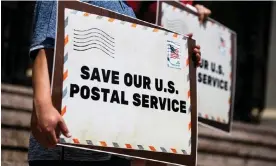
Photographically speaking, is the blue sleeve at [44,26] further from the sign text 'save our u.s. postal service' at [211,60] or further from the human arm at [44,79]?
the sign text 'save our u.s. postal service' at [211,60]

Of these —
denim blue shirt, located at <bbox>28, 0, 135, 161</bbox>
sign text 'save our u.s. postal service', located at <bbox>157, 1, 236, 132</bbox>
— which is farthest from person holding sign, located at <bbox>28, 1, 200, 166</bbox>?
sign text 'save our u.s. postal service', located at <bbox>157, 1, 236, 132</bbox>

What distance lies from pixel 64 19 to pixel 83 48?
13cm

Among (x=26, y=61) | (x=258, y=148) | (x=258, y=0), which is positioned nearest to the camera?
(x=258, y=148)

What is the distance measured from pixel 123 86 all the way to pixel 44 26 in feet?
1.27

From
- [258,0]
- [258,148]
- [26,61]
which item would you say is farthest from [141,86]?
[258,0]

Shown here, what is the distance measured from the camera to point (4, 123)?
194 inches

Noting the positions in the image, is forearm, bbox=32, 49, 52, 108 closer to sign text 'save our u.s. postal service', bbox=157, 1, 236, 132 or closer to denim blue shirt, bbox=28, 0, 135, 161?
denim blue shirt, bbox=28, 0, 135, 161

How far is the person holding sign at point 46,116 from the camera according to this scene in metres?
2.50

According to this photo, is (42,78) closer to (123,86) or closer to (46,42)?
(46,42)

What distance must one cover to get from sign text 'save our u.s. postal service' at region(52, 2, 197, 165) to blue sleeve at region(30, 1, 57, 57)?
0.14ft

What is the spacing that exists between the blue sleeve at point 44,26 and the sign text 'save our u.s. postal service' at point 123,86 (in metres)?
0.04

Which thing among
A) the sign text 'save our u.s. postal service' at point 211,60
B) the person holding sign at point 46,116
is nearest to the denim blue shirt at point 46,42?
the person holding sign at point 46,116

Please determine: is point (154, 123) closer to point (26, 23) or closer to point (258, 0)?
point (26, 23)

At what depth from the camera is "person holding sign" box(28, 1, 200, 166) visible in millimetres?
2496
